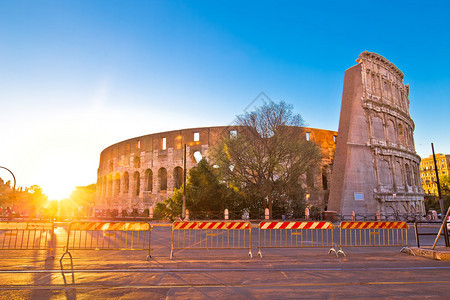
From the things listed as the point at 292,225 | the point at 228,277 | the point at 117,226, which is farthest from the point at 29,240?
the point at 292,225

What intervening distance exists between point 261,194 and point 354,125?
12.1m

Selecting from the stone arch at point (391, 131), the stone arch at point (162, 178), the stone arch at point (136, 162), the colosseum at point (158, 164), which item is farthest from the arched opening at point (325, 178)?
the stone arch at point (136, 162)

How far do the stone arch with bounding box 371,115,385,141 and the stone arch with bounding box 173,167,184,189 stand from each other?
22864mm

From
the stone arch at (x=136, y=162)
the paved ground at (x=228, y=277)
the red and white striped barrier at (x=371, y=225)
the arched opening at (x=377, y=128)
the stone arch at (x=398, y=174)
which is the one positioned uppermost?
the arched opening at (x=377, y=128)

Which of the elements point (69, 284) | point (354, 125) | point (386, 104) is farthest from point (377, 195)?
point (69, 284)

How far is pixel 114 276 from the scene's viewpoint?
5.44m

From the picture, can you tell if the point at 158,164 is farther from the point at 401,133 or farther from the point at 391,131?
the point at 401,133

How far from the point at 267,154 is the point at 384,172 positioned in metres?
14.9

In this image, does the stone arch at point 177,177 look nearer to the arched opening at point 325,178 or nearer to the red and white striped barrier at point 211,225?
the arched opening at point 325,178

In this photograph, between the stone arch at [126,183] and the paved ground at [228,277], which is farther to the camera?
the stone arch at [126,183]

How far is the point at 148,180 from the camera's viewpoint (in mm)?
40281

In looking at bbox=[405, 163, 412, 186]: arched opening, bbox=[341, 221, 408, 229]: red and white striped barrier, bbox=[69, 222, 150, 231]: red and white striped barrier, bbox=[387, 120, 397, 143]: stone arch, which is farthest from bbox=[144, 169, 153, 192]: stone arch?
bbox=[341, 221, 408, 229]: red and white striped barrier

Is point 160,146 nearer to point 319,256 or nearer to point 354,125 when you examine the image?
point 354,125

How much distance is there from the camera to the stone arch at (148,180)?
39.8 m
